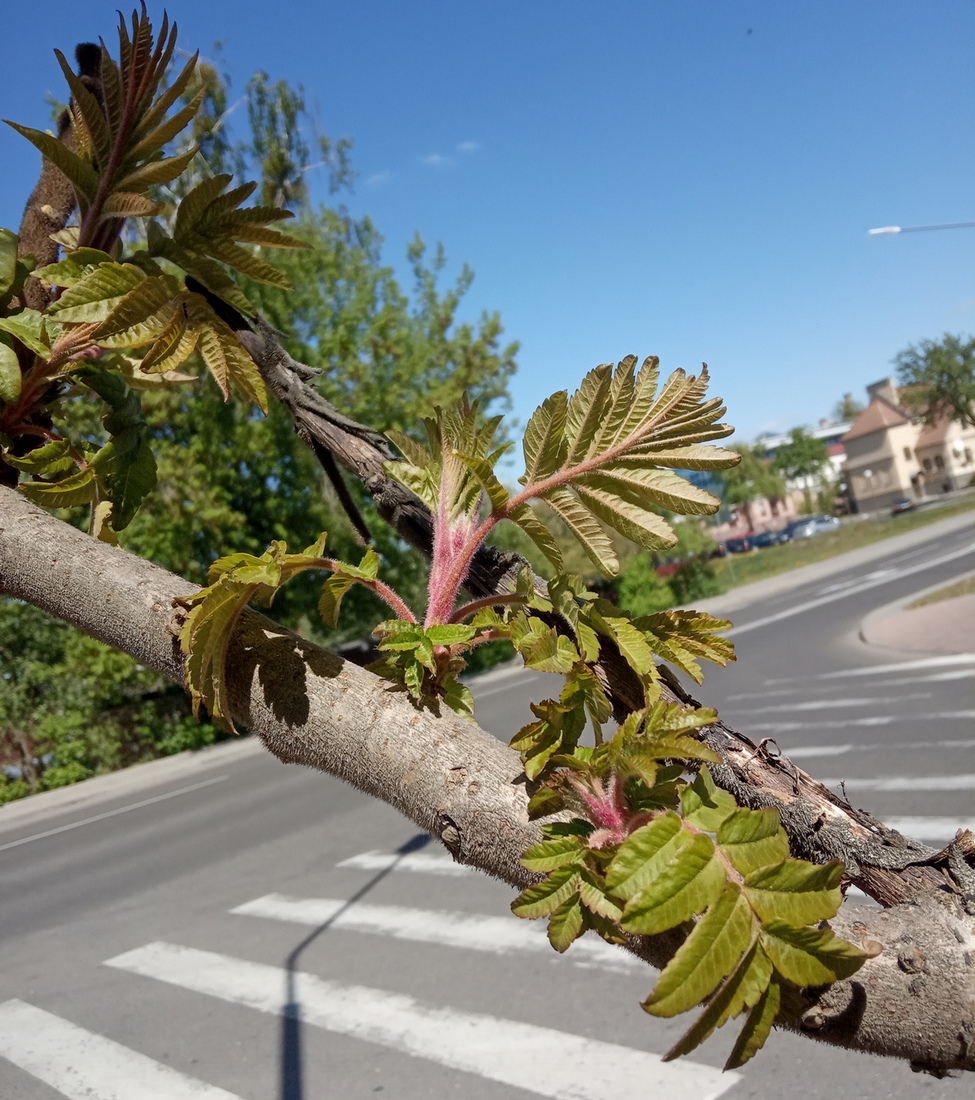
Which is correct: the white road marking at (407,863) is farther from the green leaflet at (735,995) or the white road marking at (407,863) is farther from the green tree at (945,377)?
the green tree at (945,377)

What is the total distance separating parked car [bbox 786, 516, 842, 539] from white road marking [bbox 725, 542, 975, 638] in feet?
93.0

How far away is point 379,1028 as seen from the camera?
16.4 ft

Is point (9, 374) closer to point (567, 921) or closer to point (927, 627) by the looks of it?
point (567, 921)

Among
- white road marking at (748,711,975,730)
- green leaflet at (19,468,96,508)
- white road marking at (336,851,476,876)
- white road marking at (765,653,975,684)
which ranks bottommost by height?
white road marking at (765,653,975,684)

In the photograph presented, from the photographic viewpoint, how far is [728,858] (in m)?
0.61

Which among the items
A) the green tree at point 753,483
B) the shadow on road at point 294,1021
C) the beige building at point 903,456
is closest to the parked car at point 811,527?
the green tree at point 753,483

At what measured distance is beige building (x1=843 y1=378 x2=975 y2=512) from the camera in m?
66.4

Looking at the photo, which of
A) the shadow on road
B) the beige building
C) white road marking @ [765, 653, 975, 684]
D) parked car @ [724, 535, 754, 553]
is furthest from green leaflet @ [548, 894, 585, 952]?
the beige building

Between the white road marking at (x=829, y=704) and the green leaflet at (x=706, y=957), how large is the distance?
11.1 metres

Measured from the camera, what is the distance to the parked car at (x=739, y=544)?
181 ft

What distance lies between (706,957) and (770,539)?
195ft

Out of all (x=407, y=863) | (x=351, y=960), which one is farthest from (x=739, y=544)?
(x=351, y=960)

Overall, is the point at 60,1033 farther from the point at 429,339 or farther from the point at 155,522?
the point at 429,339

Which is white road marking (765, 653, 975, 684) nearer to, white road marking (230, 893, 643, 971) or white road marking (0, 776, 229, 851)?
white road marking (230, 893, 643, 971)
